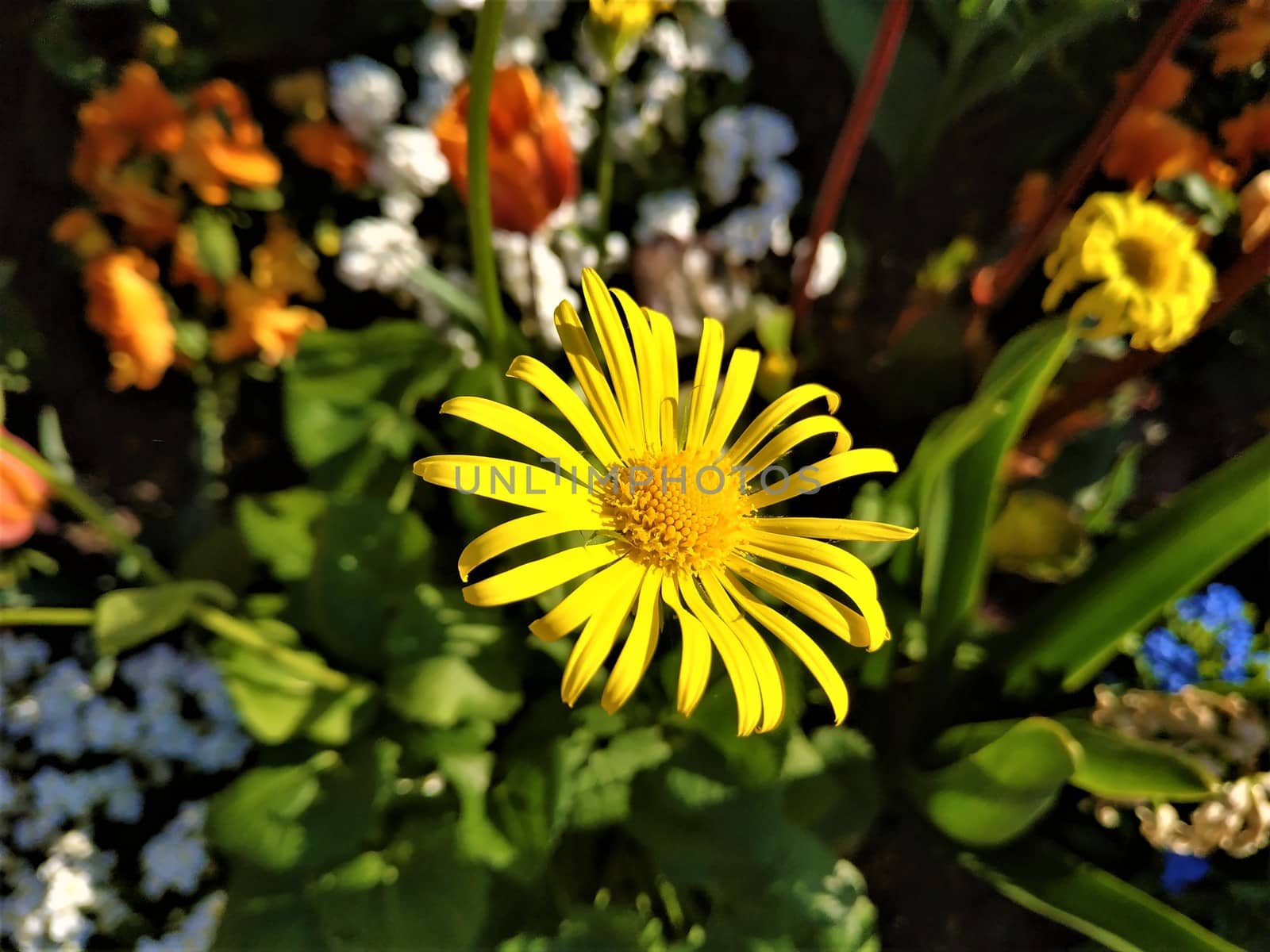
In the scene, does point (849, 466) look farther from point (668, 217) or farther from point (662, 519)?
point (668, 217)

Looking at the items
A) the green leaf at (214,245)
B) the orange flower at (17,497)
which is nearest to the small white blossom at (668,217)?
the green leaf at (214,245)

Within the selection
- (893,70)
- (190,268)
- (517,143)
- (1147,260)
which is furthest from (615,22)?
(190,268)

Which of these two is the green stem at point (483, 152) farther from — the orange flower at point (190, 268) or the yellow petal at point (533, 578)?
the orange flower at point (190, 268)

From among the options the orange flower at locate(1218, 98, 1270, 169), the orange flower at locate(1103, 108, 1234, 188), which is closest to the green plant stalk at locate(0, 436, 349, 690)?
the orange flower at locate(1103, 108, 1234, 188)

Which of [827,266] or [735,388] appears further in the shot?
[827,266]

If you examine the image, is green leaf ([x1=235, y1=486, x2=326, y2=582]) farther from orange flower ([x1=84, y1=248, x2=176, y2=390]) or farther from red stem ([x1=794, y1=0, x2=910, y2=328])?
red stem ([x1=794, y1=0, x2=910, y2=328])
